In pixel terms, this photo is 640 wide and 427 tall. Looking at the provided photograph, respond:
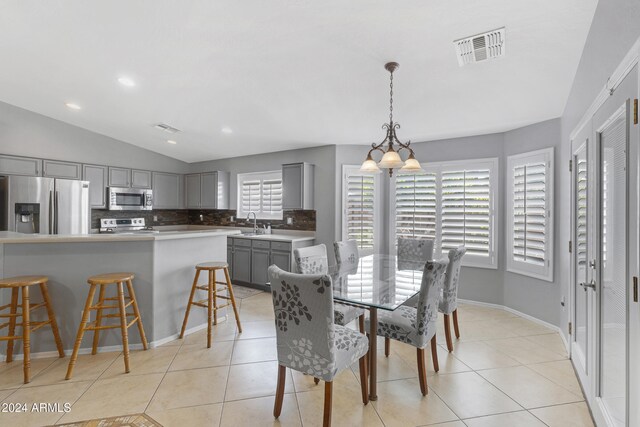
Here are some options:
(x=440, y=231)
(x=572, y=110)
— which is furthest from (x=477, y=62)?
(x=440, y=231)

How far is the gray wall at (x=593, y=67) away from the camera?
139 centimetres

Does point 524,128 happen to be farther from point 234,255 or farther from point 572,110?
point 234,255

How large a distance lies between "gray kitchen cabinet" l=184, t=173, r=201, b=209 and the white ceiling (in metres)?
2.08

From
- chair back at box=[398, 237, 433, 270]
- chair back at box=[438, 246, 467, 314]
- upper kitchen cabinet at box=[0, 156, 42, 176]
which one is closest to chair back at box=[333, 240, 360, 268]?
chair back at box=[398, 237, 433, 270]

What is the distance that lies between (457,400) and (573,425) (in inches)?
26.0

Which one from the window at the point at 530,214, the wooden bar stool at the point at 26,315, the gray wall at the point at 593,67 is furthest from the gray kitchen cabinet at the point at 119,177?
the gray wall at the point at 593,67

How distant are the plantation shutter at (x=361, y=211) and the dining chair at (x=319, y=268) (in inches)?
63.5

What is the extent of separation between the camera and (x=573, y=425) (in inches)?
74.7

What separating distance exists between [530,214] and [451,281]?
161 cm

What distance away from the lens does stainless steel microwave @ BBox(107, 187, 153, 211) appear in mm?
5293

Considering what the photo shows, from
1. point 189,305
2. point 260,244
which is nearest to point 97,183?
point 260,244

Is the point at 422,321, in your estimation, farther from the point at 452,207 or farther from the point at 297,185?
the point at 297,185

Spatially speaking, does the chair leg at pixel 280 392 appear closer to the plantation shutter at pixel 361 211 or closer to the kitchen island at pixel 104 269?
the kitchen island at pixel 104 269

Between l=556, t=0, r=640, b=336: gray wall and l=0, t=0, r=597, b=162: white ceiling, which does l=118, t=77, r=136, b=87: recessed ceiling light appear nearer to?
l=0, t=0, r=597, b=162: white ceiling
